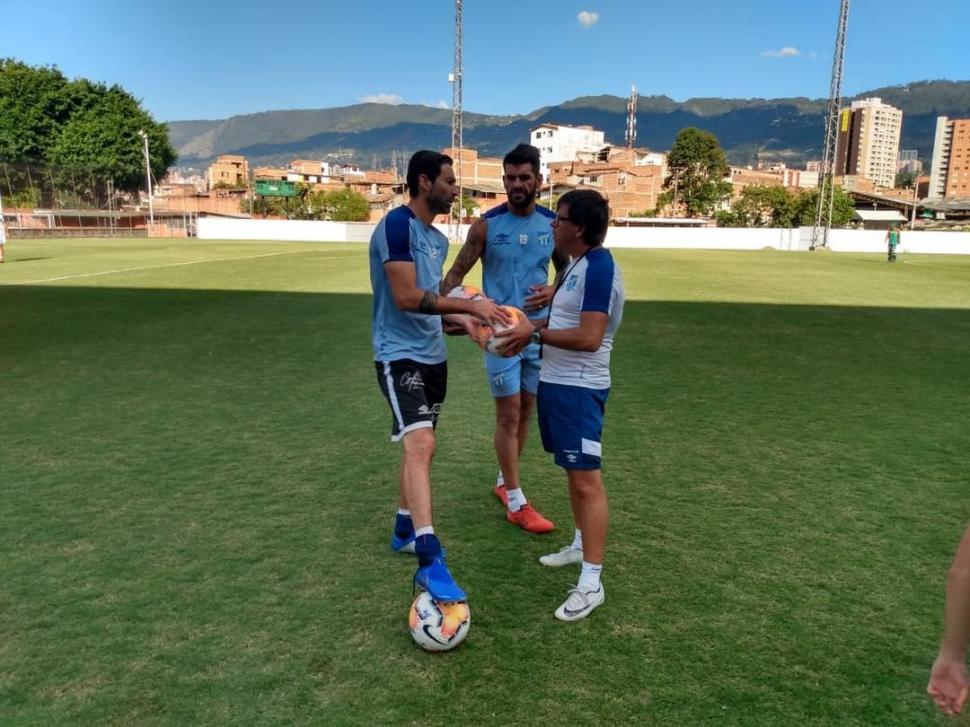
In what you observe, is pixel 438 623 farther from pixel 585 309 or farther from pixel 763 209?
pixel 763 209

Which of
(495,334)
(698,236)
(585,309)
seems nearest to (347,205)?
(698,236)

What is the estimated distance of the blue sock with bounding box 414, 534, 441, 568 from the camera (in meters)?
3.33

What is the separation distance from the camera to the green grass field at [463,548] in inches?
109

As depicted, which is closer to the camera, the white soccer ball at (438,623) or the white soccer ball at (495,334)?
the white soccer ball at (438,623)

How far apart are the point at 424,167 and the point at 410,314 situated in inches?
29.0

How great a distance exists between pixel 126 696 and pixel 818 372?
8.42 metres

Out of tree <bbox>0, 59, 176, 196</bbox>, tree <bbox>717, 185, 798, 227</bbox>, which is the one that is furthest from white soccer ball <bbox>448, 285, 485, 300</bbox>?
tree <bbox>717, 185, 798, 227</bbox>

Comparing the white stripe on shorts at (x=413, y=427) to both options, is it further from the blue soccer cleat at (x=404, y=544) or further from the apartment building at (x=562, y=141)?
the apartment building at (x=562, y=141)

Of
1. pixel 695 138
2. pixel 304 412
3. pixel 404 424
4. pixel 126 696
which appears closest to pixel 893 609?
pixel 404 424

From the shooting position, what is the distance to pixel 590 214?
3.26m

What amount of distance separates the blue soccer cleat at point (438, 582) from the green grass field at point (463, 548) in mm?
224

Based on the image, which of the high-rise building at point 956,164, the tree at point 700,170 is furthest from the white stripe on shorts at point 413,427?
the high-rise building at point 956,164

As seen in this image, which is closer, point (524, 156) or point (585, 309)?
point (585, 309)

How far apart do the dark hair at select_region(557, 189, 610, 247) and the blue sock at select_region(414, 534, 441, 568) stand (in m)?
1.57
